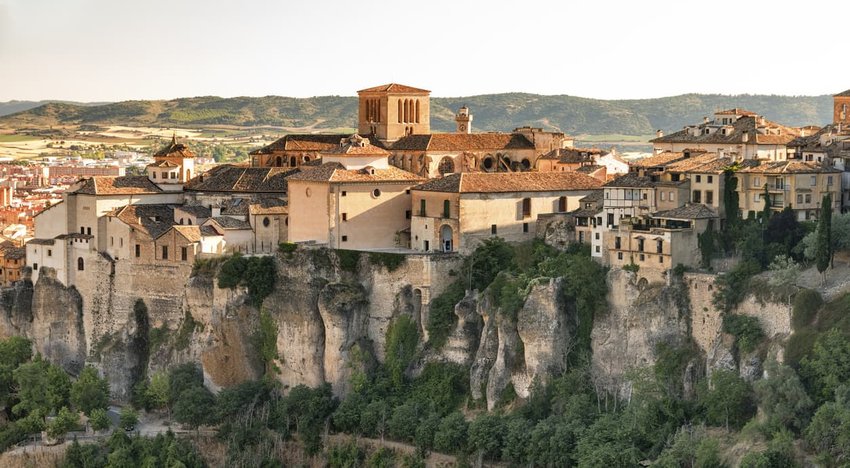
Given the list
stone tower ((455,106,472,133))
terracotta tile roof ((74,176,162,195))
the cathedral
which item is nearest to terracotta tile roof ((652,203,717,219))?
the cathedral

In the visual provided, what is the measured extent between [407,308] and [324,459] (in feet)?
18.8

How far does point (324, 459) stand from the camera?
56.5m

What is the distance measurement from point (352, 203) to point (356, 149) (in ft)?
9.32

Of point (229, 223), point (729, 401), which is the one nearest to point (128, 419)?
point (229, 223)

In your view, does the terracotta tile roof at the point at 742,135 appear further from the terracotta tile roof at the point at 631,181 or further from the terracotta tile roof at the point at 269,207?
the terracotta tile roof at the point at 269,207

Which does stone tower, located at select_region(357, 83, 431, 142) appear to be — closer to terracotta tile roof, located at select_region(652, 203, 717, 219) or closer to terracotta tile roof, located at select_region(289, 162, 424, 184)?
terracotta tile roof, located at select_region(289, 162, 424, 184)

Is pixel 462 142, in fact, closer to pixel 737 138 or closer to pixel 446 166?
pixel 446 166

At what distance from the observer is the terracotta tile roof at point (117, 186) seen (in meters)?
64.3

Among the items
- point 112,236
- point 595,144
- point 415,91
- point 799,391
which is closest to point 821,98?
point 595,144

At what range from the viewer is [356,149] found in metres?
61.7

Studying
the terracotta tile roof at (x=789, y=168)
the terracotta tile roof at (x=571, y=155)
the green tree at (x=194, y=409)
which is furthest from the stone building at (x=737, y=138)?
the green tree at (x=194, y=409)

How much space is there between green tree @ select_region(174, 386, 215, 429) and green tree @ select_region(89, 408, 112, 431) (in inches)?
94.4

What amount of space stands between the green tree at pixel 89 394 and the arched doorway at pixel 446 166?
14.9m

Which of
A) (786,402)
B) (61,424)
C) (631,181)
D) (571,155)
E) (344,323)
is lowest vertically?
(61,424)
